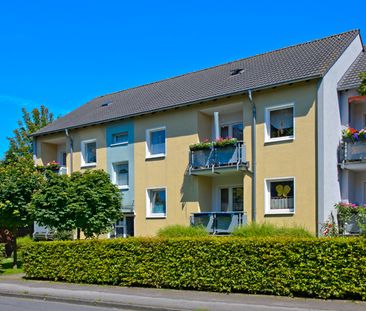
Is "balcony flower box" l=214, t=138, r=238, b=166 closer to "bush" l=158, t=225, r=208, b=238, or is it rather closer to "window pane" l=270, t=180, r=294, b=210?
"window pane" l=270, t=180, r=294, b=210

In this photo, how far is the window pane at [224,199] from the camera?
2202 centimetres

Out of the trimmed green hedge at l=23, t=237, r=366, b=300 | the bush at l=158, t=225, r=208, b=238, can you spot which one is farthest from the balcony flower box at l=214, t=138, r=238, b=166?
the trimmed green hedge at l=23, t=237, r=366, b=300

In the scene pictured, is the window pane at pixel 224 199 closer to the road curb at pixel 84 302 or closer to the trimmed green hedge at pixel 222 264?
the trimmed green hedge at pixel 222 264

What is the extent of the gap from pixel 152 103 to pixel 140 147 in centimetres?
236

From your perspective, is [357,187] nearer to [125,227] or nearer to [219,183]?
[219,183]

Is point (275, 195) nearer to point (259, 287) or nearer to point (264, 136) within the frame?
point (264, 136)

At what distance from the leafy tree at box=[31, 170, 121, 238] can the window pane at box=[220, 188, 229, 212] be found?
5.34 meters

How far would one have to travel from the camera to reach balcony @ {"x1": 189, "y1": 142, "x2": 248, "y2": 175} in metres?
19.9

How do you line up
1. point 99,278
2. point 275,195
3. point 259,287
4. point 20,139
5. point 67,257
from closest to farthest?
point 259,287
point 99,278
point 67,257
point 275,195
point 20,139

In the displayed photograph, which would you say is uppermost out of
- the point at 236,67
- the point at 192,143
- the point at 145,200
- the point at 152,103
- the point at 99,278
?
the point at 236,67

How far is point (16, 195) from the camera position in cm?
1986

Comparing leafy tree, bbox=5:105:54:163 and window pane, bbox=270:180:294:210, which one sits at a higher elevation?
leafy tree, bbox=5:105:54:163

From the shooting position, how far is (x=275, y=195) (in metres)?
19.2

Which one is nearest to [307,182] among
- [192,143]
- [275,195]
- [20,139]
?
[275,195]
